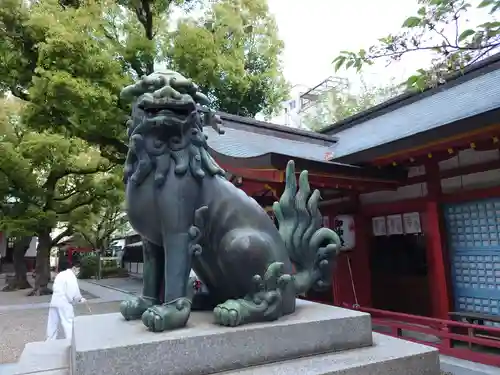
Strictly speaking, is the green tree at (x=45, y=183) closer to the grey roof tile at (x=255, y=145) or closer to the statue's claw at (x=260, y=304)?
the grey roof tile at (x=255, y=145)

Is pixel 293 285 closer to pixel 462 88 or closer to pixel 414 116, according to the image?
pixel 414 116

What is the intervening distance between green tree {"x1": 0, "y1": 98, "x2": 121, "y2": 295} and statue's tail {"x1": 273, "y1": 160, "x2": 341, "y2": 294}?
961 cm

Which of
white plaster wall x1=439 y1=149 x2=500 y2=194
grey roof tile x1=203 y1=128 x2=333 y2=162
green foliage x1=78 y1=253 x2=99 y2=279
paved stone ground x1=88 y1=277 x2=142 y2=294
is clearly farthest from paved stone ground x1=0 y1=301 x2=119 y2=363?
green foliage x1=78 y1=253 x2=99 y2=279

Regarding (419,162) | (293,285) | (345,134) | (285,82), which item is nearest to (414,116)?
(419,162)

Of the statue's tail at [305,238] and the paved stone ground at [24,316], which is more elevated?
the statue's tail at [305,238]

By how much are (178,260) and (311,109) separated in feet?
94.9

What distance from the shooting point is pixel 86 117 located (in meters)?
8.17

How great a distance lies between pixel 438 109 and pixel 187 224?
220 inches

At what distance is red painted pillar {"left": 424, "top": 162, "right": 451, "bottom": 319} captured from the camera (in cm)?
555

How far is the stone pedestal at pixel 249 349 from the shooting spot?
1.77 meters

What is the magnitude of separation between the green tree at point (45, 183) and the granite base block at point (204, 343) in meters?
9.86

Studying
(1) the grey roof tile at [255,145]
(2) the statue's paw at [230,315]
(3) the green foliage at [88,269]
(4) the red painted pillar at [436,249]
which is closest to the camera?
(2) the statue's paw at [230,315]

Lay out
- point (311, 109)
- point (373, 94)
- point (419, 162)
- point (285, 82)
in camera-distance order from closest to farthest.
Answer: point (419, 162) → point (285, 82) → point (373, 94) → point (311, 109)

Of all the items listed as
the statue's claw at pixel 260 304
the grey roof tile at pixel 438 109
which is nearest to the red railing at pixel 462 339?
the grey roof tile at pixel 438 109
